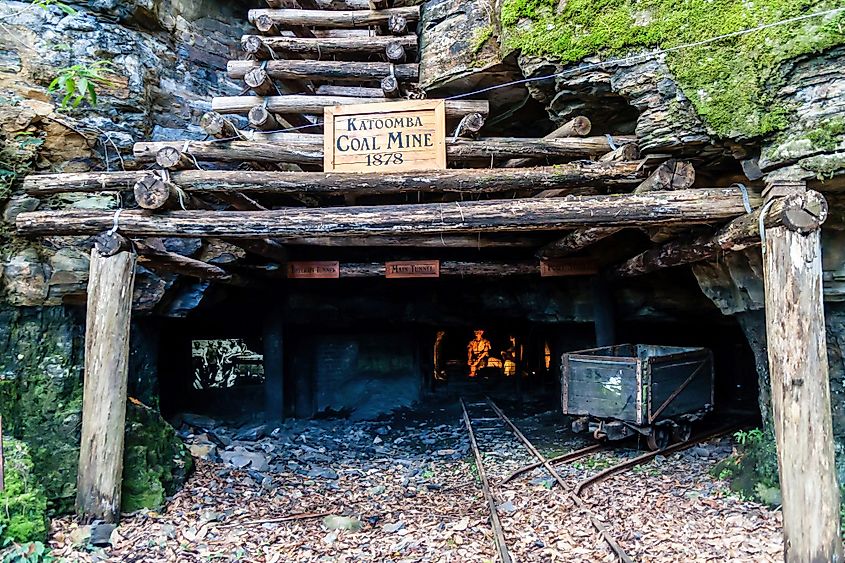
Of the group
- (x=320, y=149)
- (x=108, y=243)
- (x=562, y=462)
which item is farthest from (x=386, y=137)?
(x=562, y=462)

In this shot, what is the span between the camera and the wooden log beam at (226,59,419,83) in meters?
6.64

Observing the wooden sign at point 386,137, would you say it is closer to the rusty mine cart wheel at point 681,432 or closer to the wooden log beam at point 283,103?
the wooden log beam at point 283,103

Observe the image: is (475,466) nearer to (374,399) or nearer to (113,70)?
(374,399)

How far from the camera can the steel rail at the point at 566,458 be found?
689cm

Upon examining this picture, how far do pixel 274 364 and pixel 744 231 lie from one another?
857 cm

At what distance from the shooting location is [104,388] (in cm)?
529

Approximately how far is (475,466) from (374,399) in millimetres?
5631

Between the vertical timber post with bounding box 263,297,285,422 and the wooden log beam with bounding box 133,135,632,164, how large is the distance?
5.47 m

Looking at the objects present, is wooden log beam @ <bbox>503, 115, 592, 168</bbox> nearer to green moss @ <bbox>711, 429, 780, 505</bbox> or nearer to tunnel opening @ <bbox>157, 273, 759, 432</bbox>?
green moss @ <bbox>711, 429, 780, 505</bbox>

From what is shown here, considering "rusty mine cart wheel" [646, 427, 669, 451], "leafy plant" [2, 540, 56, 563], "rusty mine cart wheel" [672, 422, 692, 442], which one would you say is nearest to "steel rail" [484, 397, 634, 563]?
"rusty mine cart wheel" [646, 427, 669, 451]

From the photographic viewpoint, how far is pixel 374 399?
1277cm

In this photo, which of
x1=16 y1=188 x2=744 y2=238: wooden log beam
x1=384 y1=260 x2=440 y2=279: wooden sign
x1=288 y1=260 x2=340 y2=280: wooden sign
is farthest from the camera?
x1=288 y1=260 x2=340 y2=280: wooden sign

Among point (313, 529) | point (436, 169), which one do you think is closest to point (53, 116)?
point (436, 169)

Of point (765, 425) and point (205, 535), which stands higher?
point (765, 425)
